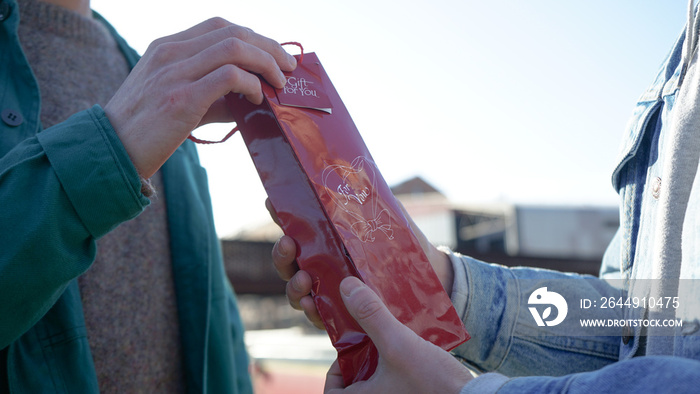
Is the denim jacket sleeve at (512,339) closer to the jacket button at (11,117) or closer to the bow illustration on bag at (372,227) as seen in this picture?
the bow illustration on bag at (372,227)

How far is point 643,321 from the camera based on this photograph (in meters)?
1.06

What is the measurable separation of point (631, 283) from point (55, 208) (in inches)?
48.0

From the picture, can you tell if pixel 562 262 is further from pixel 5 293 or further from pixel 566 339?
pixel 5 293

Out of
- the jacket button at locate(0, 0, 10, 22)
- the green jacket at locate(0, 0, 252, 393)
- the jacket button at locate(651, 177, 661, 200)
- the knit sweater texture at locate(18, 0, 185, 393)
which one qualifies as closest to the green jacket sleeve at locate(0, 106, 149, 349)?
the green jacket at locate(0, 0, 252, 393)

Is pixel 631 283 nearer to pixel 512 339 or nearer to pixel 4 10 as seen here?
pixel 512 339

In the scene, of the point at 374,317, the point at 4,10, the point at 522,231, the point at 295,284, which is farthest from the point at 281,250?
the point at 522,231

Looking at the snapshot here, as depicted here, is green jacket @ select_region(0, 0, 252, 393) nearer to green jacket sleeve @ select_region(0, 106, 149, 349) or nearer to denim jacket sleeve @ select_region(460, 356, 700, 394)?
green jacket sleeve @ select_region(0, 106, 149, 349)

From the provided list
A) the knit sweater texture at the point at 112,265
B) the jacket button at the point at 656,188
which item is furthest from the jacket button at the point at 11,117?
the jacket button at the point at 656,188

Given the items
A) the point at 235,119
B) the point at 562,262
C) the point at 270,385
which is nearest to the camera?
the point at 235,119

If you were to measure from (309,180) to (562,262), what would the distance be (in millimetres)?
5012

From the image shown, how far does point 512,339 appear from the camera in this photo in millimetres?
1245

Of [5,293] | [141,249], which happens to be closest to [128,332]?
[141,249]

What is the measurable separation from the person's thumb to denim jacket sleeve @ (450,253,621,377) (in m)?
0.42

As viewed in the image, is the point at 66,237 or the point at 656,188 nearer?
the point at 66,237
